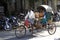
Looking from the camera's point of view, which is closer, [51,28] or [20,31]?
[20,31]

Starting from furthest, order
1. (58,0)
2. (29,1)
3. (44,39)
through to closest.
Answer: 1. (58,0)
2. (29,1)
3. (44,39)

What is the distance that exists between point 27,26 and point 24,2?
12.0 metres

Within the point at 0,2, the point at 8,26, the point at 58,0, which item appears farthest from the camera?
the point at 58,0

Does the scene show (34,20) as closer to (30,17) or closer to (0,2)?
(30,17)

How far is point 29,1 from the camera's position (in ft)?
74.7

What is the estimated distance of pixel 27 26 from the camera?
11141 mm

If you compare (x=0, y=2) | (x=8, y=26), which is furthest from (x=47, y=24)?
(x=0, y=2)

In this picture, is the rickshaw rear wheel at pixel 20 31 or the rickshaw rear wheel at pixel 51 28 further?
the rickshaw rear wheel at pixel 51 28

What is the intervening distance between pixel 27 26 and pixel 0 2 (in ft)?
35.2

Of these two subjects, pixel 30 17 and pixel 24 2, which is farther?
pixel 24 2

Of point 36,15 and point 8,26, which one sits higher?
point 36,15

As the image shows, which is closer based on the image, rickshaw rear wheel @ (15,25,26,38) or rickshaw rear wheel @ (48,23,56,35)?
rickshaw rear wheel @ (15,25,26,38)

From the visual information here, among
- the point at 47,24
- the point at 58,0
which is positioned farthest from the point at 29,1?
the point at 47,24

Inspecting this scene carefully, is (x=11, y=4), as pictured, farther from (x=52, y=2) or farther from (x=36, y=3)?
(x=52, y=2)
